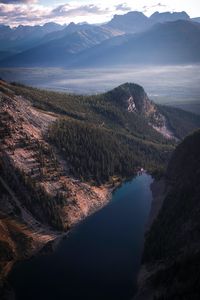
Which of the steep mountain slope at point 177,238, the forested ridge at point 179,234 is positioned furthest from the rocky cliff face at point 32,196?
the forested ridge at point 179,234

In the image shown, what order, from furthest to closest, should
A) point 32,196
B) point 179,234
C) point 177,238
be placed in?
point 32,196, point 179,234, point 177,238

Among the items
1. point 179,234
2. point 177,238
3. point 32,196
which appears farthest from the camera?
point 32,196

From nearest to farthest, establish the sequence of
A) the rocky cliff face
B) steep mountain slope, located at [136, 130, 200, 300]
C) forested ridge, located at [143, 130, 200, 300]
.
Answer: forested ridge, located at [143, 130, 200, 300] → steep mountain slope, located at [136, 130, 200, 300] → the rocky cliff face

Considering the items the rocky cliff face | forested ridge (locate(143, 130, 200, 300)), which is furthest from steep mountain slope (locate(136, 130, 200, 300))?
the rocky cliff face

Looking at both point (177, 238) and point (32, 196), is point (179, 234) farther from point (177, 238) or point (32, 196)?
point (32, 196)

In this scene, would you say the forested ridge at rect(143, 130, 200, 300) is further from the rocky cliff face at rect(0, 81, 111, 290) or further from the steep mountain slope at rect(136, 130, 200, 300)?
the rocky cliff face at rect(0, 81, 111, 290)

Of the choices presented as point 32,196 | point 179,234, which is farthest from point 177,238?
point 32,196

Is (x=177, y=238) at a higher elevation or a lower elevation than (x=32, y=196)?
lower

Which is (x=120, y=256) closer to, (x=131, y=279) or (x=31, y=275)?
(x=131, y=279)

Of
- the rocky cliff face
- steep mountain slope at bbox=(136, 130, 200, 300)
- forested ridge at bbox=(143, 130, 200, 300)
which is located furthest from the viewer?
the rocky cliff face
